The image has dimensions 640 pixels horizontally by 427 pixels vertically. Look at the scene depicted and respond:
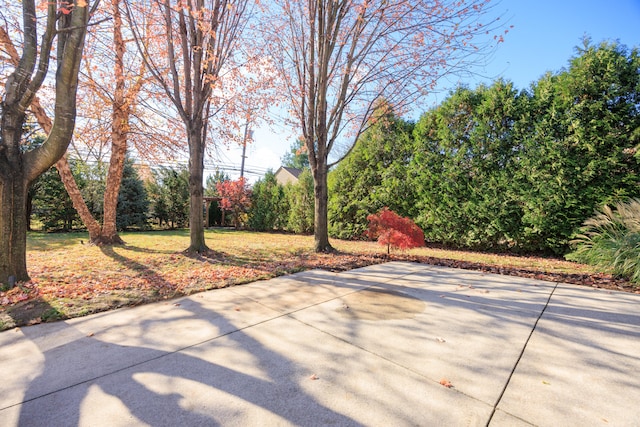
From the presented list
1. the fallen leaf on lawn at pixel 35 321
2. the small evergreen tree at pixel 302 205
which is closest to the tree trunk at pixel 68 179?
the fallen leaf on lawn at pixel 35 321

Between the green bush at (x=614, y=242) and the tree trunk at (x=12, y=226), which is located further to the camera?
the green bush at (x=614, y=242)

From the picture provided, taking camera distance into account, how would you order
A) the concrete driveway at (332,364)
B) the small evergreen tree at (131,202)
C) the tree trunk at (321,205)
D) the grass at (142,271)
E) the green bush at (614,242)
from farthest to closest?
1. the small evergreen tree at (131,202)
2. the tree trunk at (321,205)
3. the green bush at (614,242)
4. the grass at (142,271)
5. the concrete driveway at (332,364)

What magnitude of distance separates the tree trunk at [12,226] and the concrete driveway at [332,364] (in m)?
1.67

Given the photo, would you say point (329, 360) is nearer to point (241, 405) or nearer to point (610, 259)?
point (241, 405)

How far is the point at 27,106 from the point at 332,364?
4.91 meters

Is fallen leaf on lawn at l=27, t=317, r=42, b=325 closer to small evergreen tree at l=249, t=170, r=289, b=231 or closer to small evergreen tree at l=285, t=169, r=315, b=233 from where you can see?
small evergreen tree at l=285, t=169, r=315, b=233

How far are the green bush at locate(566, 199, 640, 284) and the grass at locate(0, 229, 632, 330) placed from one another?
0.93 feet

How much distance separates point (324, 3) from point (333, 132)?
277 centimetres

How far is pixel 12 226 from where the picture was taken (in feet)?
11.3

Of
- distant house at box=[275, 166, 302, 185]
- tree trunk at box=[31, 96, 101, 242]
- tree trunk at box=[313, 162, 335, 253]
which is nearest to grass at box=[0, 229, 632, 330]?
tree trunk at box=[313, 162, 335, 253]

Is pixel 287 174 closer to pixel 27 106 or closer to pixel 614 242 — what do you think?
pixel 27 106

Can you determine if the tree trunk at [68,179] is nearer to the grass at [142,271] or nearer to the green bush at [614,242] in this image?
the grass at [142,271]

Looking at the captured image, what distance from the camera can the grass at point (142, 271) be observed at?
3090 mm

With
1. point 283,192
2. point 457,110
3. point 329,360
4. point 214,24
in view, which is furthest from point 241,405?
point 283,192
